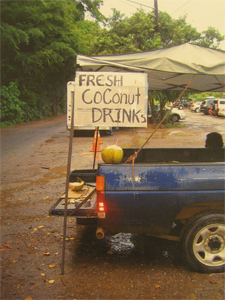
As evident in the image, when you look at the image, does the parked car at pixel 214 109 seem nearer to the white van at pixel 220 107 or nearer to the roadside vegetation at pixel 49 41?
the white van at pixel 220 107

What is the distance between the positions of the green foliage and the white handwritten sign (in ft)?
62.4

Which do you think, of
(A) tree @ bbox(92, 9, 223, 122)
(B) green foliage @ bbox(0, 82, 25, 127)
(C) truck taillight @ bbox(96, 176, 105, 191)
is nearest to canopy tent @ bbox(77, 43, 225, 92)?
(C) truck taillight @ bbox(96, 176, 105, 191)

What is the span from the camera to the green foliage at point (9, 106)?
21828 mm

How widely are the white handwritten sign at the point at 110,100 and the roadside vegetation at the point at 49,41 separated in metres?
14.7

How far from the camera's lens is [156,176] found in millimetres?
3344

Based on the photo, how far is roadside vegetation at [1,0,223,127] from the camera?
21.0 meters

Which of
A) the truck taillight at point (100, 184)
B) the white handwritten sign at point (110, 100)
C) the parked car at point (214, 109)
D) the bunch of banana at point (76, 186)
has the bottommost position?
the bunch of banana at point (76, 186)

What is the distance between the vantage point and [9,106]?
2217cm

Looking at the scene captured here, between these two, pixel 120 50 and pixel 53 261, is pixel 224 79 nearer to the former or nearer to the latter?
pixel 53 261

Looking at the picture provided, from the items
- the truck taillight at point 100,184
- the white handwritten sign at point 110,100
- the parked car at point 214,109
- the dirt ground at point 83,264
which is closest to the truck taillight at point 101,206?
the truck taillight at point 100,184

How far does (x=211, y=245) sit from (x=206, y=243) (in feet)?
0.22

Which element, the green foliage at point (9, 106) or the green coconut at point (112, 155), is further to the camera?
the green foliage at point (9, 106)

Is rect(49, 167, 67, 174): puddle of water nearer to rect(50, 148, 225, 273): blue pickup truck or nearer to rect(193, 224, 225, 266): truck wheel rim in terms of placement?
rect(50, 148, 225, 273): blue pickup truck

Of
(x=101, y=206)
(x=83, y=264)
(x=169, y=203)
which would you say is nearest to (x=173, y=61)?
(x=169, y=203)
